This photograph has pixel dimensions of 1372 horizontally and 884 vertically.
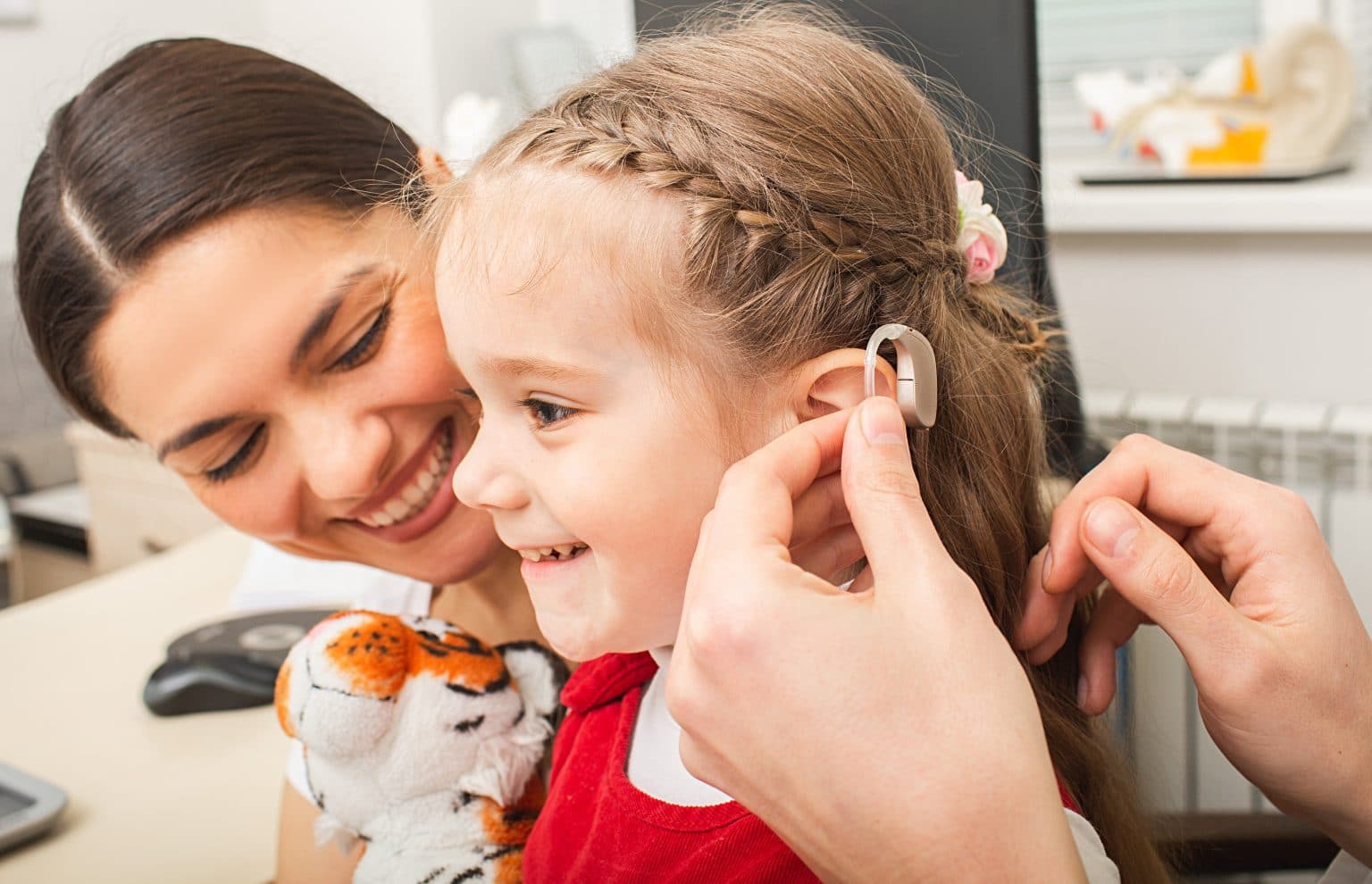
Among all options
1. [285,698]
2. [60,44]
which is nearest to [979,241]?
[285,698]

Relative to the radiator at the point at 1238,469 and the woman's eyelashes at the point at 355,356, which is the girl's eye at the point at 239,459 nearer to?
the woman's eyelashes at the point at 355,356

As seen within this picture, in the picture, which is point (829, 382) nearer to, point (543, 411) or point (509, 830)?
point (543, 411)

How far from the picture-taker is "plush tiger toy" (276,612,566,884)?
91 cm

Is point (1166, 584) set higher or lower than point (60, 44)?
lower

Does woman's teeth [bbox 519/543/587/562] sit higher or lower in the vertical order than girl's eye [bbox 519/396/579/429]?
lower

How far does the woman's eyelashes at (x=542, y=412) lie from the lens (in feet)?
2.64

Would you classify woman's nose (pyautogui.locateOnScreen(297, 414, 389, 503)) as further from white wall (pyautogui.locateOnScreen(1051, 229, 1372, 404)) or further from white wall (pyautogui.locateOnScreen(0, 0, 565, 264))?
white wall (pyautogui.locateOnScreen(0, 0, 565, 264))

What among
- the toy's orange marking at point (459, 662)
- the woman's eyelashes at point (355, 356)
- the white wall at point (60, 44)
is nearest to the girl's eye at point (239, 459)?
the woman's eyelashes at point (355, 356)

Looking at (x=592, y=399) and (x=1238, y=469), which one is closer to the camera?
(x=592, y=399)

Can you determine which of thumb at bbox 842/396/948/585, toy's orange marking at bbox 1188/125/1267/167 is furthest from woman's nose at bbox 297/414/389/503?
toy's orange marking at bbox 1188/125/1267/167

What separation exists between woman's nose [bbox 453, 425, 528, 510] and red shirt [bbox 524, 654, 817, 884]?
0.22 metres

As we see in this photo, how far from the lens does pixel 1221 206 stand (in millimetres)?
1745

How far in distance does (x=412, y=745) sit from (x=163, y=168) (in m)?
0.52

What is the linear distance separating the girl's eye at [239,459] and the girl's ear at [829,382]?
0.51m
